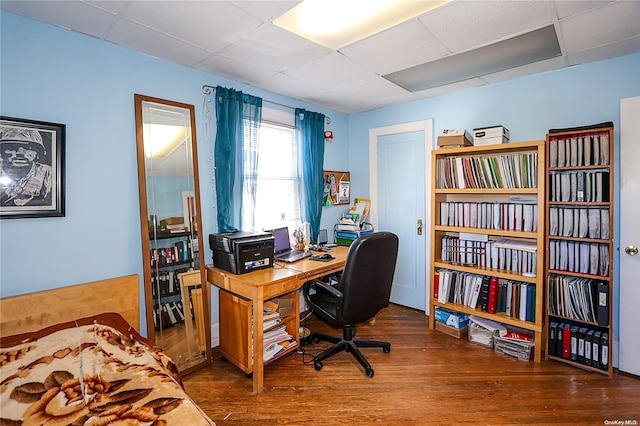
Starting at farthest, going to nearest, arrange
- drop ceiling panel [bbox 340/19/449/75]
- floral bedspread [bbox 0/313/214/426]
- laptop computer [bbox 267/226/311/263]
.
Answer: laptop computer [bbox 267/226/311/263], drop ceiling panel [bbox 340/19/449/75], floral bedspread [bbox 0/313/214/426]

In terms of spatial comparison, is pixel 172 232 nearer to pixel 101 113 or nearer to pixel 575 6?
pixel 101 113

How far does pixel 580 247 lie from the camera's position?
94.3 inches

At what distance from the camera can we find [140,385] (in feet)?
4.52

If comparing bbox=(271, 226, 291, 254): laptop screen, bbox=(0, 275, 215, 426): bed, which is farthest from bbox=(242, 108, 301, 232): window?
bbox=(0, 275, 215, 426): bed

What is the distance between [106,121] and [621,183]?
3644 millimetres

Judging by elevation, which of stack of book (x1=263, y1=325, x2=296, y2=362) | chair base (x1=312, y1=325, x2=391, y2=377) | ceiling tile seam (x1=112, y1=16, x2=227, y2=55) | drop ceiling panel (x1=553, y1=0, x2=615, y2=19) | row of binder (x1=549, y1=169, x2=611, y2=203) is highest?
ceiling tile seam (x1=112, y1=16, x2=227, y2=55)

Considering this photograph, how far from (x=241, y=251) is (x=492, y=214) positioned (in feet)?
7.21

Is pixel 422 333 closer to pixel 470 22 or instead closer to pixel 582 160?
pixel 582 160

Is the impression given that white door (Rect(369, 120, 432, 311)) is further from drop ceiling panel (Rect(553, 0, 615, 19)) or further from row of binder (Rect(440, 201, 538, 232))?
drop ceiling panel (Rect(553, 0, 615, 19))

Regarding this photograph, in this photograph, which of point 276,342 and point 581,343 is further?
point 276,342

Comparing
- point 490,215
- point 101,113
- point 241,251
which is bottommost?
point 241,251

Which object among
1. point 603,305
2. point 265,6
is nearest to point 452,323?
point 603,305

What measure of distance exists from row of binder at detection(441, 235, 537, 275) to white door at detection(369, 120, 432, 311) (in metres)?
0.43

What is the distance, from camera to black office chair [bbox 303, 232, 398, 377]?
2197 millimetres
